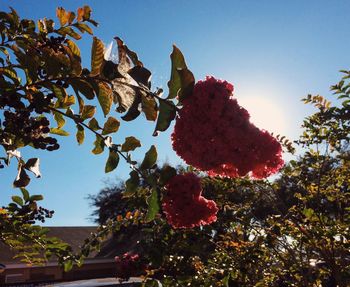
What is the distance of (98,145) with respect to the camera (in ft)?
6.63

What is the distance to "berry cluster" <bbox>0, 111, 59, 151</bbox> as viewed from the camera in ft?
6.68

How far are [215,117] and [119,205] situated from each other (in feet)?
103

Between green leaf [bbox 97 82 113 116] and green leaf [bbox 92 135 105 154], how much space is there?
Answer: 212 mm

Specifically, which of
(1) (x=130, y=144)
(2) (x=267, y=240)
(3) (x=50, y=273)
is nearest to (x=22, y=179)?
(1) (x=130, y=144)

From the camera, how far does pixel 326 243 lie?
468cm

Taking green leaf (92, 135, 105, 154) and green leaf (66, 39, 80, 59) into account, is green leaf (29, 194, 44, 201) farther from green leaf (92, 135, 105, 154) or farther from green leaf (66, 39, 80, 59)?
green leaf (66, 39, 80, 59)

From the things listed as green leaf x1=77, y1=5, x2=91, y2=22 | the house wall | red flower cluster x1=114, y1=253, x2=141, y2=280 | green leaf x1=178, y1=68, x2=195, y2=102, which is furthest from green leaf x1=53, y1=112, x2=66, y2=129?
the house wall

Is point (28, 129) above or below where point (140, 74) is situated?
below

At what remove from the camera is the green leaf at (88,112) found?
2.14 m

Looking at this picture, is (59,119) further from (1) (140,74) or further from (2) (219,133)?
(2) (219,133)

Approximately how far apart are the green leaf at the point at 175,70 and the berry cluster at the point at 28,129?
36.4 inches

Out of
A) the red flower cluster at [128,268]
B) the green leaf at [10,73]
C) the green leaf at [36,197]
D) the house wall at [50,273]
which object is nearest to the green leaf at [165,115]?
the green leaf at [10,73]

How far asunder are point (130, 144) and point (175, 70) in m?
0.54

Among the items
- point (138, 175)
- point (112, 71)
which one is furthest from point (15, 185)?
point (112, 71)
